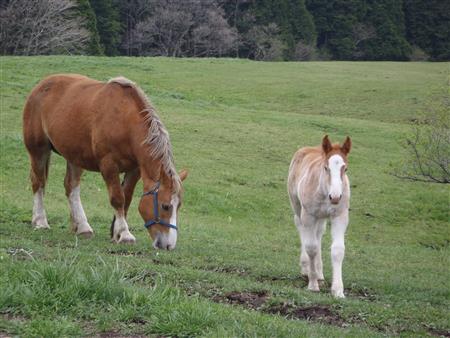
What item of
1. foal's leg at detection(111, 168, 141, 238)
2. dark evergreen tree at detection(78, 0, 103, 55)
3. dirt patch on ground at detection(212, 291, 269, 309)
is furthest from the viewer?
dark evergreen tree at detection(78, 0, 103, 55)

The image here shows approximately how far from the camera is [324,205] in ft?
27.5

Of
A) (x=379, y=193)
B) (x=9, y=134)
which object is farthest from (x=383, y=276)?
(x=9, y=134)

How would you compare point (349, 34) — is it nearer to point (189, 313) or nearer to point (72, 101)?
point (72, 101)

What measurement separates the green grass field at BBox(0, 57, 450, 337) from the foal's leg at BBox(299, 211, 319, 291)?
0.19 m

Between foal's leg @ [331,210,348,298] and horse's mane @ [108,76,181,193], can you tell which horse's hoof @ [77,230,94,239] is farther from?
foal's leg @ [331,210,348,298]

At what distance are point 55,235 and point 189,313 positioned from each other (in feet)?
19.3

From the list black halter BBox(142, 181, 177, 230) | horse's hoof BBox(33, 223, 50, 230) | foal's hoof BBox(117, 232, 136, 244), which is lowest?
horse's hoof BBox(33, 223, 50, 230)

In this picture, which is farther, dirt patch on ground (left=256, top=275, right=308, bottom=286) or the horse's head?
the horse's head

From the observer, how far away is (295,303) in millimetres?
6992

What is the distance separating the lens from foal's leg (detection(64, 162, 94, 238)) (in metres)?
11.0

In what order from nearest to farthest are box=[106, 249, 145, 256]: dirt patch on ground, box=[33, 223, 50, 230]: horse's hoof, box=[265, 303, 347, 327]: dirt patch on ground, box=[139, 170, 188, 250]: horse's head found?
1. box=[265, 303, 347, 327]: dirt patch on ground
2. box=[106, 249, 145, 256]: dirt patch on ground
3. box=[139, 170, 188, 250]: horse's head
4. box=[33, 223, 50, 230]: horse's hoof

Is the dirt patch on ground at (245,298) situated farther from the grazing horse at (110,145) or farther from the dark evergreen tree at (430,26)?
the dark evergreen tree at (430,26)

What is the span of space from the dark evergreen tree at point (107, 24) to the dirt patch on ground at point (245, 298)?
200 ft

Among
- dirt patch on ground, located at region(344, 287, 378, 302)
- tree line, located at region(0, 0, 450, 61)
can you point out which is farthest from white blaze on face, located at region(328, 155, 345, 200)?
tree line, located at region(0, 0, 450, 61)
